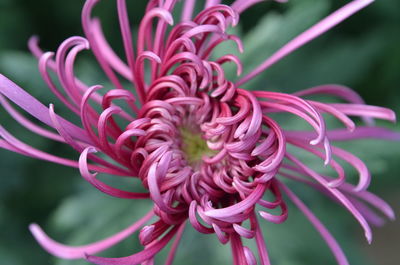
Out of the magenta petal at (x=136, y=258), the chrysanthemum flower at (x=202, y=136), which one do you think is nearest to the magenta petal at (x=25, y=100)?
the chrysanthemum flower at (x=202, y=136)

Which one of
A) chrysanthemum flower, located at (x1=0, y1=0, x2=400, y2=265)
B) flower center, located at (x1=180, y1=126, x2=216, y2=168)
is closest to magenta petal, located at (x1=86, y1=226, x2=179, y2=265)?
chrysanthemum flower, located at (x1=0, y1=0, x2=400, y2=265)

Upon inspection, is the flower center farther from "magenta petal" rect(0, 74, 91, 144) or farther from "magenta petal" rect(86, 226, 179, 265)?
"magenta petal" rect(0, 74, 91, 144)

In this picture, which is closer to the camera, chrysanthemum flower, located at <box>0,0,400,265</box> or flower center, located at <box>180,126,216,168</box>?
chrysanthemum flower, located at <box>0,0,400,265</box>

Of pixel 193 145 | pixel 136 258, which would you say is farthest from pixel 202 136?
pixel 136 258

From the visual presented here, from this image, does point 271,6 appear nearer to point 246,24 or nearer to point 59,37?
point 246,24

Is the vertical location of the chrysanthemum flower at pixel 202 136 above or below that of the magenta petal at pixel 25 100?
below

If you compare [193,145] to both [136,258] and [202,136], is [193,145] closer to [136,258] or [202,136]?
[202,136]

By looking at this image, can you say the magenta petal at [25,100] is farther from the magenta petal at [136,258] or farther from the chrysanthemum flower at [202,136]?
the magenta petal at [136,258]

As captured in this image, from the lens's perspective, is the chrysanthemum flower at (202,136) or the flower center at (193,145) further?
the flower center at (193,145)
